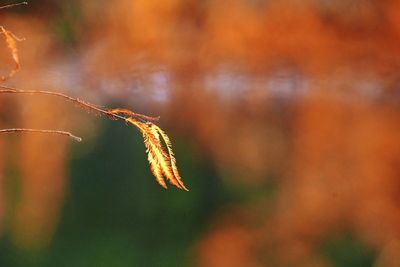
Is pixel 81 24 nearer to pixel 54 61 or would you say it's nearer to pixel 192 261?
pixel 54 61

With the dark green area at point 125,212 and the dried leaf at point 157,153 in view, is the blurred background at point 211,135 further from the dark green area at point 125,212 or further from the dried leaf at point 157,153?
the dried leaf at point 157,153

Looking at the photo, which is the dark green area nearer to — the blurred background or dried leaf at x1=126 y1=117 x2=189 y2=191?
the blurred background

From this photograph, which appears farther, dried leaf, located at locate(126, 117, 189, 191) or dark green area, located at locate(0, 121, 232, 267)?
dark green area, located at locate(0, 121, 232, 267)

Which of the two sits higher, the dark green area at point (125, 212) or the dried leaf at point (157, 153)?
the dried leaf at point (157, 153)

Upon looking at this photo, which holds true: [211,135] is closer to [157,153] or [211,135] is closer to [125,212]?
[125,212]

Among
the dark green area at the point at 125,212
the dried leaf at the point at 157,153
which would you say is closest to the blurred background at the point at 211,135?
the dark green area at the point at 125,212

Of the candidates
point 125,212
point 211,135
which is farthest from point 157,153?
point 211,135

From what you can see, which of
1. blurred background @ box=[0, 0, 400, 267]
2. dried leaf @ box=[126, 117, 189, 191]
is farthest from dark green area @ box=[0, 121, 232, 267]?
dried leaf @ box=[126, 117, 189, 191]

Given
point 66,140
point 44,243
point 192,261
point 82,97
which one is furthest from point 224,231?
point 82,97
